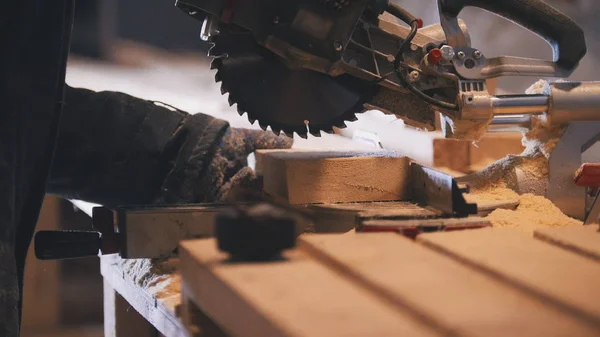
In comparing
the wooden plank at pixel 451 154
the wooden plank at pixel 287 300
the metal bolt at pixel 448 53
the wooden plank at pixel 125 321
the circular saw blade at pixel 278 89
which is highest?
the metal bolt at pixel 448 53

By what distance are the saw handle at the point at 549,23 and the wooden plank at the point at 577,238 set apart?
628 mm

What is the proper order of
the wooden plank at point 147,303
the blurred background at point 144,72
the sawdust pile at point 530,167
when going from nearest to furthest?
the wooden plank at point 147,303 → the sawdust pile at point 530,167 → the blurred background at point 144,72

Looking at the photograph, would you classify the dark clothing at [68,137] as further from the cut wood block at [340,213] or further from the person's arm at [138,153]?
the cut wood block at [340,213]

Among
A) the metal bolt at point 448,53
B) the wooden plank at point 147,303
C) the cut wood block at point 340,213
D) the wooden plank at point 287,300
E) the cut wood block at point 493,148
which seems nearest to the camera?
the wooden plank at point 287,300

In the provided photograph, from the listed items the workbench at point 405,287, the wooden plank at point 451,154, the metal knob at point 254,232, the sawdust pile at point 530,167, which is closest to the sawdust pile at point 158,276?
the workbench at point 405,287

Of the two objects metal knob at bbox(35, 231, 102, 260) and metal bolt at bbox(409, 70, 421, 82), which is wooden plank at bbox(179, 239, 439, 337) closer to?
metal knob at bbox(35, 231, 102, 260)

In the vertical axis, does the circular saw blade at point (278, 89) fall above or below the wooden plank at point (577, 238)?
above

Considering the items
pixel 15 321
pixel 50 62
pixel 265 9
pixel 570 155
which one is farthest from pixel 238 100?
pixel 570 155

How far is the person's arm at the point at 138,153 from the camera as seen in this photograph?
175 cm

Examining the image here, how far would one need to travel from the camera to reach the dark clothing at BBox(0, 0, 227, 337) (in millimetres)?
1329

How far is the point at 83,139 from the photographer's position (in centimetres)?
175

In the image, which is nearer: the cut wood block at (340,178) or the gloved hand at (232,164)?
the cut wood block at (340,178)

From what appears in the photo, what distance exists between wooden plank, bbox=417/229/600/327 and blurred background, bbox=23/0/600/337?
109 centimetres

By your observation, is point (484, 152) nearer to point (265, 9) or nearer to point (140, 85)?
point (265, 9)
